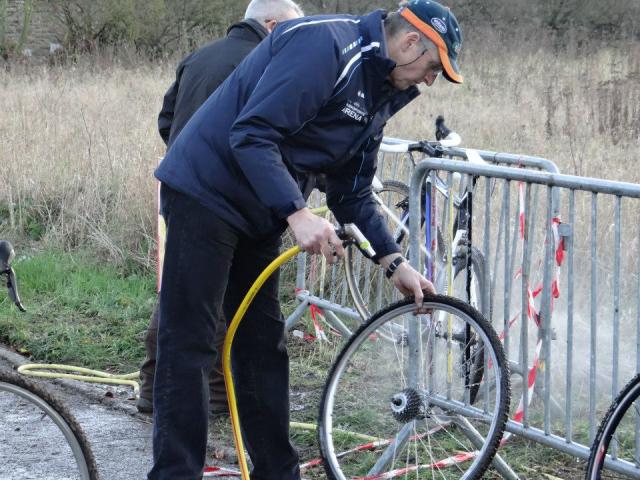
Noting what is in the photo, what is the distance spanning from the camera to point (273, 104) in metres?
3.45

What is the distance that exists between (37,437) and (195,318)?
90cm

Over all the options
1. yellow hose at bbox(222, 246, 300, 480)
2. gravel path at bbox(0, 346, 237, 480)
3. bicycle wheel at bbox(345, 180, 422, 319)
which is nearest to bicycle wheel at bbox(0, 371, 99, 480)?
gravel path at bbox(0, 346, 237, 480)

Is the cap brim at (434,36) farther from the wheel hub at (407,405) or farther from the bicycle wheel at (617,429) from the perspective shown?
the wheel hub at (407,405)

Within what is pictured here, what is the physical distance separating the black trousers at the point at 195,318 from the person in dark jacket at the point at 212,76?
1.05 metres

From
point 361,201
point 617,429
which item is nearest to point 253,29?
point 361,201

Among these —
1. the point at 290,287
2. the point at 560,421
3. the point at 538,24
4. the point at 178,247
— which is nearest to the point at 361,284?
the point at 290,287

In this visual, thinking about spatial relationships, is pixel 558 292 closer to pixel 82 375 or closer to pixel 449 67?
pixel 449 67

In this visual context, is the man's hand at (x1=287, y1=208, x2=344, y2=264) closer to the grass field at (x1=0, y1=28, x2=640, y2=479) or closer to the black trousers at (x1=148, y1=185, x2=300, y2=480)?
the black trousers at (x1=148, y1=185, x2=300, y2=480)

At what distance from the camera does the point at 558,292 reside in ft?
16.9

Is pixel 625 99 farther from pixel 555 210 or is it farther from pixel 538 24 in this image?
pixel 538 24

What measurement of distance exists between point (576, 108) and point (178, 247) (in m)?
9.91

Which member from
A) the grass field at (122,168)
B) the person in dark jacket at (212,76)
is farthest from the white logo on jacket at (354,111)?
the grass field at (122,168)

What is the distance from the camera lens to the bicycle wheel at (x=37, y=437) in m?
3.68

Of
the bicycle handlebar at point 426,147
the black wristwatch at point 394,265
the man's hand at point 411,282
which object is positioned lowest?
the man's hand at point 411,282
